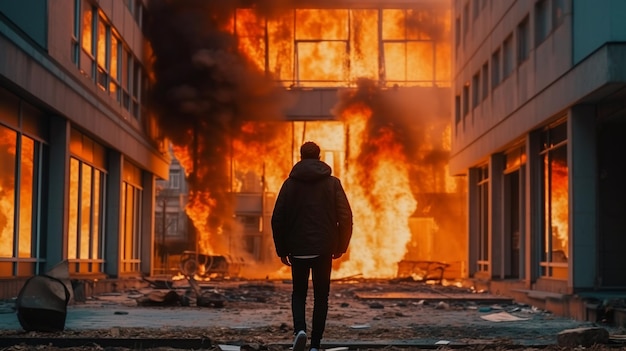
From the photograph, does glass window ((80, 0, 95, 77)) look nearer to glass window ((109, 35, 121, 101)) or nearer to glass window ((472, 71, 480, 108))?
glass window ((109, 35, 121, 101))

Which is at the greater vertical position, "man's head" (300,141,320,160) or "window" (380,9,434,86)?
"window" (380,9,434,86)

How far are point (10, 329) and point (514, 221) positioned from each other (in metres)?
20.2

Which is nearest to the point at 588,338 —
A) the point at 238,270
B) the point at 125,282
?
the point at 125,282

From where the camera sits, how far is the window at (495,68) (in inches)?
1180

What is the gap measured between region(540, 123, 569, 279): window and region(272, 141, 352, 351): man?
12.6 meters

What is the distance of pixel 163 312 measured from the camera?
709 inches

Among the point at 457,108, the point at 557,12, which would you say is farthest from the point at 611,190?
the point at 457,108

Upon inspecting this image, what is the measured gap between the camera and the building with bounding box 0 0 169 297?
2025cm

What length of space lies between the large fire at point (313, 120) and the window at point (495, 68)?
13944 mm

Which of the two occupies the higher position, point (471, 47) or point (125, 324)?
point (471, 47)

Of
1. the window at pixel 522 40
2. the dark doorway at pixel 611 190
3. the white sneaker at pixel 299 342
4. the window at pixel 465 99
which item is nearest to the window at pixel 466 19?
the window at pixel 465 99

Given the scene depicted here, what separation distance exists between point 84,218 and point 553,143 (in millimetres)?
12666

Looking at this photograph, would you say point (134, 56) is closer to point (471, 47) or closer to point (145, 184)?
point (145, 184)

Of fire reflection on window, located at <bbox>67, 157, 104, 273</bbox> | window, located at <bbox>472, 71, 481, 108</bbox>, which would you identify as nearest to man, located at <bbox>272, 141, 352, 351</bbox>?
fire reflection on window, located at <bbox>67, 157, 104, 273</bbox>
